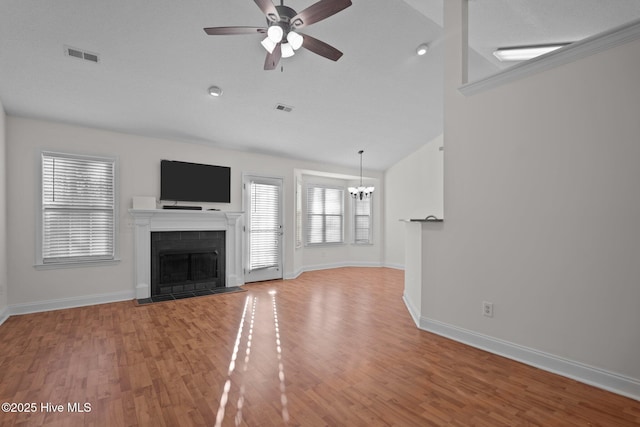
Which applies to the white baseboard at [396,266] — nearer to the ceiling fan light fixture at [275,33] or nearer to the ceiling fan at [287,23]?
the ceiling fan at [287,23]

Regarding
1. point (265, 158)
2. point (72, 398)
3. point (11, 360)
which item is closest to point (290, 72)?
point (265, 158)

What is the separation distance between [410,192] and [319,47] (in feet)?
18.5

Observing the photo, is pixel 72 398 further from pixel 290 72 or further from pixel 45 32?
pixel 290 72

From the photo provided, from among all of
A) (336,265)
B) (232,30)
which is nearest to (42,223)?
(232,30)

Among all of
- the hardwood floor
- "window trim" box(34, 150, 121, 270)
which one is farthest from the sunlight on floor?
"window trim" box(34, 150, 121, 270)

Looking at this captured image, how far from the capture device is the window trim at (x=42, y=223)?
4.23 m

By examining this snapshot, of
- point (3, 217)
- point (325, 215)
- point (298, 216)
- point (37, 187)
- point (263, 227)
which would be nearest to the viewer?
point (3, 217)

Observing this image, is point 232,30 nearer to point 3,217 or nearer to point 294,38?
point 294,38

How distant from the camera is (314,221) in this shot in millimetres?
7992

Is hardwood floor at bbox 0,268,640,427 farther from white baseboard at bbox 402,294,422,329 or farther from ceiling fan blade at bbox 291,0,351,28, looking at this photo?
ceiling fan blade at bbox 291,0,351,28

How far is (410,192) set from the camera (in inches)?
307

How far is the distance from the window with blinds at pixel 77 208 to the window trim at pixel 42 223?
21 millimetres

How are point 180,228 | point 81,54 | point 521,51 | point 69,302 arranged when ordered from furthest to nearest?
1. point 180,228
2. point 69,302
3. point 521,51
4. point 81,54

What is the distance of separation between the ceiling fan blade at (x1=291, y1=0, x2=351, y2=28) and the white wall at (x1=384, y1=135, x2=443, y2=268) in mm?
5396
